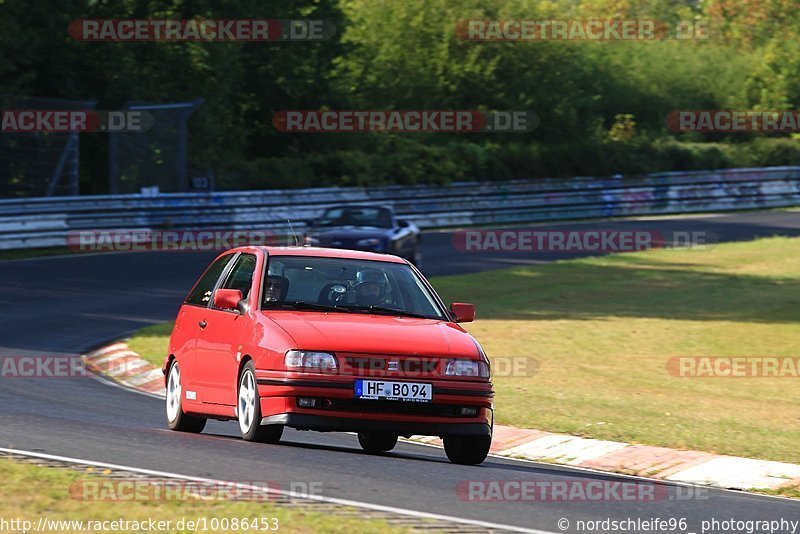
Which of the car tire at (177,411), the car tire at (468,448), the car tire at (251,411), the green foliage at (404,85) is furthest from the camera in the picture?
the green foliage at (404,85)

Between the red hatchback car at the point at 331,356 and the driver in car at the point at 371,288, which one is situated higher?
the driver in car at the point at 371,288

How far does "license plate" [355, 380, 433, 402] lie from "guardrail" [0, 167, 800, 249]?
1910cm

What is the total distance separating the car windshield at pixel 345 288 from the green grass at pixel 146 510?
10.5 ft

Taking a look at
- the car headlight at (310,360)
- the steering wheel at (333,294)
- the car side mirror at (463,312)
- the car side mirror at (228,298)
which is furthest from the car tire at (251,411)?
the car side mirror at (463,312)

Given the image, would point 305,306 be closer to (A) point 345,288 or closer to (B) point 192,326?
(A) point 345,288

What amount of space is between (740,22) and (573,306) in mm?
68720

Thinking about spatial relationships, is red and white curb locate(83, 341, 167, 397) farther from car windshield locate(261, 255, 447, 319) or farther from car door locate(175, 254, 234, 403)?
car windshield locate(261, 255, 447, 319)

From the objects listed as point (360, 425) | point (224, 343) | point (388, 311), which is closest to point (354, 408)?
point (360, 425)

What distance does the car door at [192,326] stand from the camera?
36.4ft

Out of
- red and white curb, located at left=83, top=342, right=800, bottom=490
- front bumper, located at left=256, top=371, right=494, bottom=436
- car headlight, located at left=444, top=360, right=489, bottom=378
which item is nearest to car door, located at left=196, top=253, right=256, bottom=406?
front bumper, located at left=256, top=371, right=494, bottom=436

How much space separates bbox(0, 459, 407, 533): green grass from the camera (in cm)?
691

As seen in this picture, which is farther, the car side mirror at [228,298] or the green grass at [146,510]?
the car side mirror at [228,298]

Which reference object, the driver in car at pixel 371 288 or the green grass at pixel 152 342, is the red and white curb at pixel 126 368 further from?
the driver in car at pixel 371 288

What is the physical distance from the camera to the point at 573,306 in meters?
24.3
